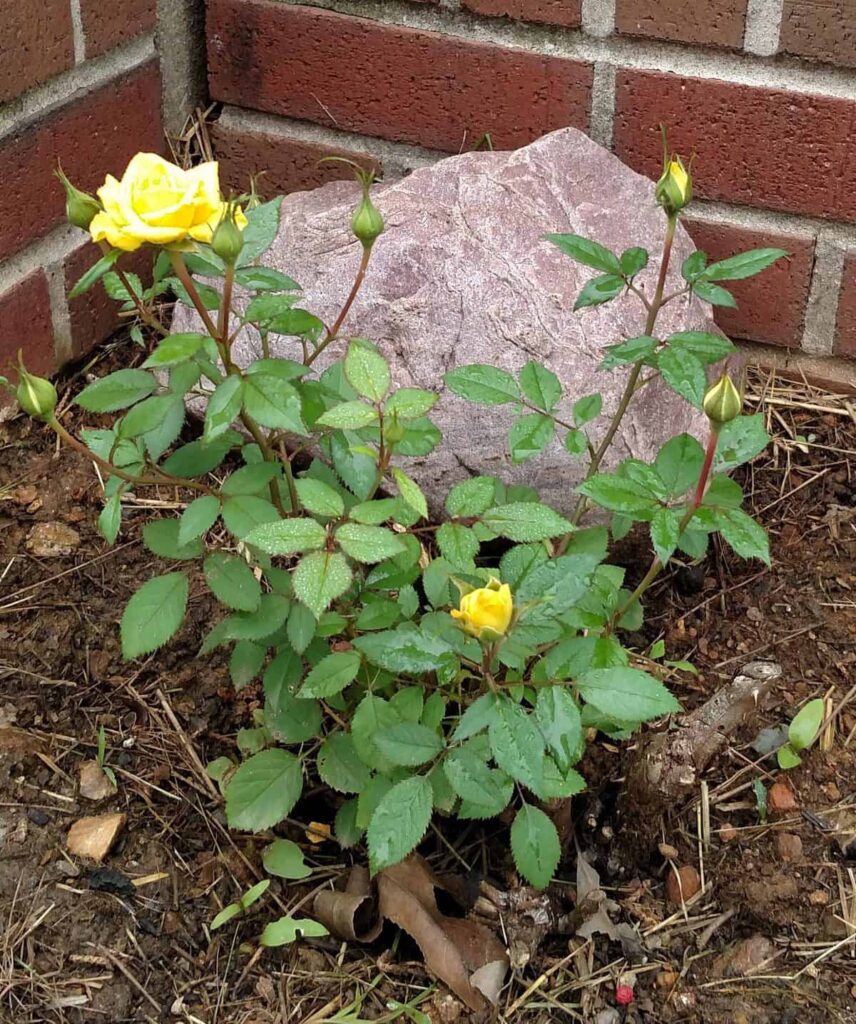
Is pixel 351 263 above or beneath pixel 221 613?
above

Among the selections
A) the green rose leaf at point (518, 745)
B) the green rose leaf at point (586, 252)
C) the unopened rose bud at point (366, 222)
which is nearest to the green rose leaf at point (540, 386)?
the green rose leaf at point (586, 252)

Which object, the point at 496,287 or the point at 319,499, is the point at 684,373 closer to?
the point at 319,499

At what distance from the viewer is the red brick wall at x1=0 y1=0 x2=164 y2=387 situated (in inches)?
58.2

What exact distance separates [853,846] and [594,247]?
0.61 metres

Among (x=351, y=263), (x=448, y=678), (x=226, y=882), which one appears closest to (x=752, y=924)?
(x=448, y=678)

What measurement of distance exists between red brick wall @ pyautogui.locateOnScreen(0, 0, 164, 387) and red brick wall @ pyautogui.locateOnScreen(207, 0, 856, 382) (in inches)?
6.7

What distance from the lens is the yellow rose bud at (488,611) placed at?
828 millimetres

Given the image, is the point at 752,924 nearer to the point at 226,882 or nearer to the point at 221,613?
the point at 226,882

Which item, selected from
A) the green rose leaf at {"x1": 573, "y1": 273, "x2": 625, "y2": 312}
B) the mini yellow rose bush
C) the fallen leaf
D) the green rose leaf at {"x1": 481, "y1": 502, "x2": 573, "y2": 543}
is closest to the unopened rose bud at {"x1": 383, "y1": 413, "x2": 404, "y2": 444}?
the mini yellow rose bush

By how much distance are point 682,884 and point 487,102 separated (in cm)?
Answer: 104

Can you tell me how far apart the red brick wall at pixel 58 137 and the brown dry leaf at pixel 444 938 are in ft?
2.73

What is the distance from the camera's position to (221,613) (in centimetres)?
138

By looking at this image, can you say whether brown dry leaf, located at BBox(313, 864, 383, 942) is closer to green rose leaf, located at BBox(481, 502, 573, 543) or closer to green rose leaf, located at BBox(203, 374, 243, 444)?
green rose leaf, located at BBox(481, 502, 573, 543)

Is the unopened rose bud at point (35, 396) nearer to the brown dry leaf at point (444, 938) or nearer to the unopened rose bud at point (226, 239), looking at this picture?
the unopened rose bud at point (226, 239)
